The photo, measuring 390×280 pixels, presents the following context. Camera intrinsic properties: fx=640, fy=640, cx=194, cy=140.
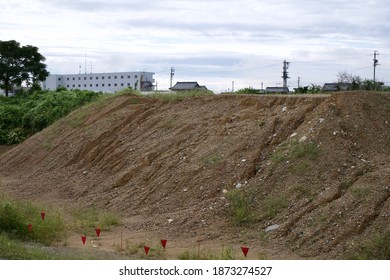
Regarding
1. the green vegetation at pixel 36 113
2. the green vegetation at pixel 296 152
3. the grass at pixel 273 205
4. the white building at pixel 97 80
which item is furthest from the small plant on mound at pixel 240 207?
the white building at pixel 97 80

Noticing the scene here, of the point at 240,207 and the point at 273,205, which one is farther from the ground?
the point at 273,205

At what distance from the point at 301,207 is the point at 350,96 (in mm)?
4286

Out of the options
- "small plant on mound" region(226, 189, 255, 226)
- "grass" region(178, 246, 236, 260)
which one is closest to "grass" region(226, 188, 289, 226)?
"small plant on mound" region(226, 189, 255, 226)

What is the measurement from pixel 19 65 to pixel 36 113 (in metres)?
19.5

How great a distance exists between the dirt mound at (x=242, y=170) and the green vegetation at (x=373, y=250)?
0.17 meters

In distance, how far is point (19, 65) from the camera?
47.2 metres

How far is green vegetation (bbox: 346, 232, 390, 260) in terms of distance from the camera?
31.8ft

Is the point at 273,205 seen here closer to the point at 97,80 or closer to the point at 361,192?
the point at 361,192

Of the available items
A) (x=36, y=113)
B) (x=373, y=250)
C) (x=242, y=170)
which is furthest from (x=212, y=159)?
(x=36, y=113)

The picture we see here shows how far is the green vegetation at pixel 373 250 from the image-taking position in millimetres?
9703

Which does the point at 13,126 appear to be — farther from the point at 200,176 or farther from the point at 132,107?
the point at 200,176

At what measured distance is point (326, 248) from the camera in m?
10.3

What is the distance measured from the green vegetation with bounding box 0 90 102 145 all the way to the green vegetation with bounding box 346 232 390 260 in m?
19.0

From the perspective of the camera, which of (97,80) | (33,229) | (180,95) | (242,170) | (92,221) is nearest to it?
(33,229)
